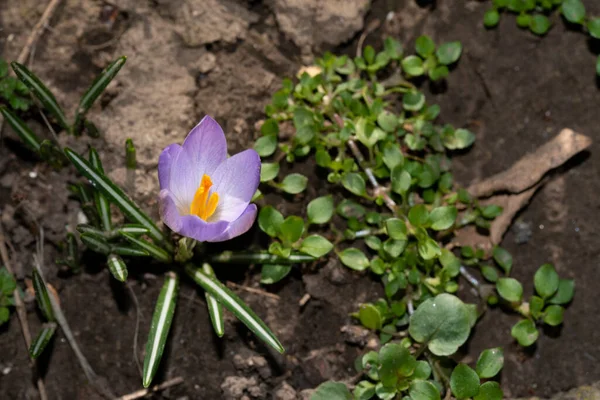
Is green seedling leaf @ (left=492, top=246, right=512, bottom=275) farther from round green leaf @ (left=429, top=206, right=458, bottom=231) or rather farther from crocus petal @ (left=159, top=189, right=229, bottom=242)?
crocus petal @ (left=159, top=189, right=229, bottom=242)

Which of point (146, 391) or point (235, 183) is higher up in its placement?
point (235, 183)

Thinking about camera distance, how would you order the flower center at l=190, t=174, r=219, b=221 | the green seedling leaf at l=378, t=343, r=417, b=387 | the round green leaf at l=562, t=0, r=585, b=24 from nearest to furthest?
the flower center at l=190, t=174, r=219, b=221
the green seedling leaf at l=378, t=343, r=417, b=387
the round green leaf at l=562, t=0, r=585, b=24

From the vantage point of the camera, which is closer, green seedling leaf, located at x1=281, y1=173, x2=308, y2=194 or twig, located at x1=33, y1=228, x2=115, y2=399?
twig, located at x1=33, y1=228, x2=115, y2=399

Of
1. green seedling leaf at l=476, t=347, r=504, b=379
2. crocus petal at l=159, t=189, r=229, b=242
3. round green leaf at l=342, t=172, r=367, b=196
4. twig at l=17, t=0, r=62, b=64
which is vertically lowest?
green seedling leaf at l=476, t=347, r=504, b=379

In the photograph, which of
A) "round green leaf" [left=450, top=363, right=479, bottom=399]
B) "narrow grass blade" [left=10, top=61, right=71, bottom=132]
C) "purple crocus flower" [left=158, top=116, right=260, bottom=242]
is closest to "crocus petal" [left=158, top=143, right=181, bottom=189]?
"purple crocus flower" [left=158, top=116, right=260, bottom=242]

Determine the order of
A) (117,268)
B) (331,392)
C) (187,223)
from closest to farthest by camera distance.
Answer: (187,223) < (117,268) < (331,392)

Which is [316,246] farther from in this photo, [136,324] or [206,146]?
[136,324]

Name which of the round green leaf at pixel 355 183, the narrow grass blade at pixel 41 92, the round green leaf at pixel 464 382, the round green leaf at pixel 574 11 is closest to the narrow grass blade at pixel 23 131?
the narrow grass blade at pixel 41 92

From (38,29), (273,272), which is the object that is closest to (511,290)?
(273,272)
